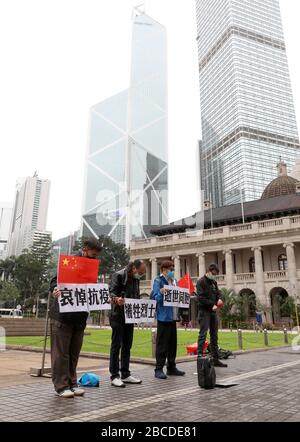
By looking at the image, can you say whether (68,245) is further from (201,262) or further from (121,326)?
(121,326)

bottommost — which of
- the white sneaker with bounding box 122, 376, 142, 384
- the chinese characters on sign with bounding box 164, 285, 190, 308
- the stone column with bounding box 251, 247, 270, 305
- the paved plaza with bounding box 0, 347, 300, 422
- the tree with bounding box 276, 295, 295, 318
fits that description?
the paved plaza with bounding box 0, 347, 300, 422

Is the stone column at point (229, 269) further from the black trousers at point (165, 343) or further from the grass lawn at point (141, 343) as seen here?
the black trousers at point (165, 343)

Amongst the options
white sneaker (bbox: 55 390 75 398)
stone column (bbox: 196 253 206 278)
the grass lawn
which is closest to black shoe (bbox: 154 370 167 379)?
white sneaker (bbox: 55 390 75 398)

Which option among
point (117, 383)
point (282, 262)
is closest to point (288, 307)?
point (282, 262)

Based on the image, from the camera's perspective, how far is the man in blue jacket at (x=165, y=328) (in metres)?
7.09

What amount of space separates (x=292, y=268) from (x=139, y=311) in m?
36.4

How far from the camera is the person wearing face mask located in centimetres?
621

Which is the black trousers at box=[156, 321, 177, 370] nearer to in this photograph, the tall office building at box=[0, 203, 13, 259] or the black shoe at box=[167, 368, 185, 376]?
the black shoe at box=[167, 368, 185, 376]

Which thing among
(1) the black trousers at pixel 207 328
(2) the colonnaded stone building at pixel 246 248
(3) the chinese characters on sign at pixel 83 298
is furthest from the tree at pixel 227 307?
(3) the chinese characters on sign at pixel 83 298

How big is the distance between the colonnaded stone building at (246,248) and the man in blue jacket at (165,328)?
112 ft

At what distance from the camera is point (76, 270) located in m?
5.92

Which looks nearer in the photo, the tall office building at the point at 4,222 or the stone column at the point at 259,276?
the stone column at the point at 259,276

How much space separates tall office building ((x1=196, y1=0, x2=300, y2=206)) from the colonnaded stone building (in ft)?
180

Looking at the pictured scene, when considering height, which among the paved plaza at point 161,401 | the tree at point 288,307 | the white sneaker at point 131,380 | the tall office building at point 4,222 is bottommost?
the paved plaza at point 161,401
